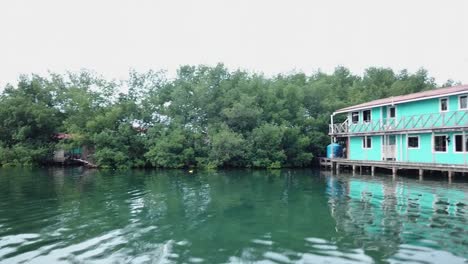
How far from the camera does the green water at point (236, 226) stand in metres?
7.98

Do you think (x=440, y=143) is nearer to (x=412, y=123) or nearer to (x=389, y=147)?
(x=412, y=123)

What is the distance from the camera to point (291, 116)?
38.7 m

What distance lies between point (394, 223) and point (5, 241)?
11.1 m

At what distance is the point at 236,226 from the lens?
422 inches

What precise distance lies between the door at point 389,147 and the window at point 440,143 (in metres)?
3.54

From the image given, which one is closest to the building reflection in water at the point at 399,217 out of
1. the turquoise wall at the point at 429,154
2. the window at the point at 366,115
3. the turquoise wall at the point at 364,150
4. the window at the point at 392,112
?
the turquoise wall at the point at 429,154

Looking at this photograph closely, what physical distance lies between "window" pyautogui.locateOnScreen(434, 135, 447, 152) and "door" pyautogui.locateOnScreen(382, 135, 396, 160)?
354 centimetres

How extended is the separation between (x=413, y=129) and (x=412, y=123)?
3.56 ft

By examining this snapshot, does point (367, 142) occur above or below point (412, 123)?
below

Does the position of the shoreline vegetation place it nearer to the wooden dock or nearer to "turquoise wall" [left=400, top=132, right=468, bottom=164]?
the wooden dock

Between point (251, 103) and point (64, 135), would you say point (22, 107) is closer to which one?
point (64, 135)

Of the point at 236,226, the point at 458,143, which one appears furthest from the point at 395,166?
the point at 236,226

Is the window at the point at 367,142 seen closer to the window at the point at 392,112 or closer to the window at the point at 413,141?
the window at the point at 392,112

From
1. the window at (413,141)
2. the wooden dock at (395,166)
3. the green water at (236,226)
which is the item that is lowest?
the green water at (236,226)
